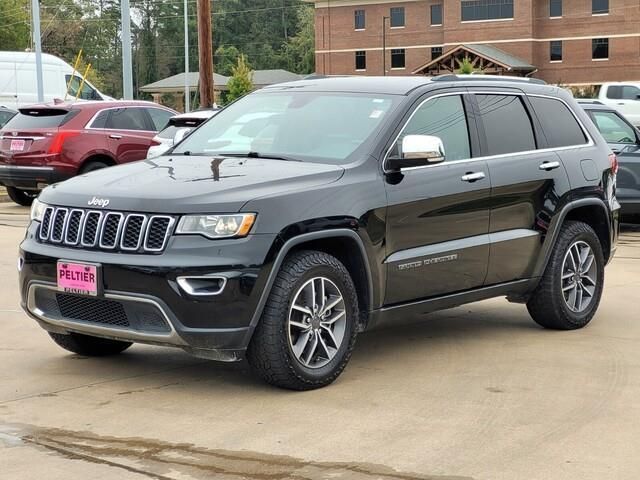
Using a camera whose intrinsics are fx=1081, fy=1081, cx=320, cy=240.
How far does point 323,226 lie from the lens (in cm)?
596

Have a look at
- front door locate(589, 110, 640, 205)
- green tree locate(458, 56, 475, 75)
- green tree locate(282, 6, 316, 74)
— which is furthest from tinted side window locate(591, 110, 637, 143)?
green tree locate(282, 6, 316, 74)

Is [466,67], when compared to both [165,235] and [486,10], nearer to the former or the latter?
[486,10]

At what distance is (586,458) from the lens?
4.84m

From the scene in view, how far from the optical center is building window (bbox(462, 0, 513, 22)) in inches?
2697

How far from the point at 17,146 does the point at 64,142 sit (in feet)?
2.81

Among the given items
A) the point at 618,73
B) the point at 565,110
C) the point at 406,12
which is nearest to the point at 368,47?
the point at 406,12

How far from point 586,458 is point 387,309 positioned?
188 cm

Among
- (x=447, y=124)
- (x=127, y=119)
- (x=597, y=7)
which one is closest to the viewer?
(x=447, y=124)

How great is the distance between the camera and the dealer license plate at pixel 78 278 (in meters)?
5.75

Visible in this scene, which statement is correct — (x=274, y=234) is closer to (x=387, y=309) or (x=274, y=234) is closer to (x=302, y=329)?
(x=302, y=329)

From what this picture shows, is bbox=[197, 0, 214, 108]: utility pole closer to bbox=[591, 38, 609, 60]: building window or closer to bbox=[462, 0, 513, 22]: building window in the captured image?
bbox=[462, 0, 513, 22]: building window

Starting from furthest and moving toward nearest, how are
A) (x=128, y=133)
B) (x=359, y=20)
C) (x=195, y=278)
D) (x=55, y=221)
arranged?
(x=359, y=20)
(x=128, y=133)
(x=55, y=221)
(x=195, y=278)

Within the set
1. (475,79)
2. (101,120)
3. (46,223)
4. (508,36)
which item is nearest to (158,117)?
(101,120)

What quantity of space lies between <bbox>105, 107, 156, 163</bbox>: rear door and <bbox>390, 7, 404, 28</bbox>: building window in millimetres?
58293
